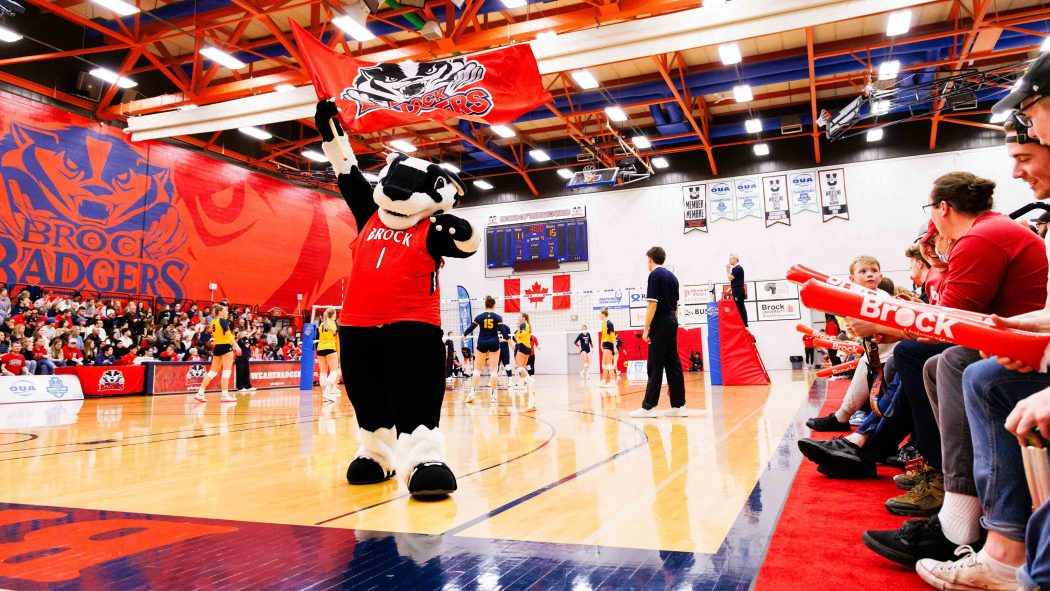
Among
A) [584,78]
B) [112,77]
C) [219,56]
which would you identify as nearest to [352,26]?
[219,56]

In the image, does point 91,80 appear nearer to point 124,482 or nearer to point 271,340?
point 271,340

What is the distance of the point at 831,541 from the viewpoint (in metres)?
1.94

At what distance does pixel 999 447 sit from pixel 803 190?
19.4 meters

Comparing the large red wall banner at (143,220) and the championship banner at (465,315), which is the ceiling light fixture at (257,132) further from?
the championship banner at (465,315)

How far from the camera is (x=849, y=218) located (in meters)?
18.5

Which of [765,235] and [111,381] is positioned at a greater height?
[765,235]

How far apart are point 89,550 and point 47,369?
12010mm

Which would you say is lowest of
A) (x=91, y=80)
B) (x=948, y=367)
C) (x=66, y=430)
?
(x=66, y=430)

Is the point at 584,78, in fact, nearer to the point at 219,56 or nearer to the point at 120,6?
the point at 219,56

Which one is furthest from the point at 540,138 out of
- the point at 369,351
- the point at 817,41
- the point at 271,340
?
the point at 369,351

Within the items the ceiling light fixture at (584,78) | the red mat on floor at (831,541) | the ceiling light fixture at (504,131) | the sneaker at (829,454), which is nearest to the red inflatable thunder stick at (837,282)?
the red mat on floor at (831,541)

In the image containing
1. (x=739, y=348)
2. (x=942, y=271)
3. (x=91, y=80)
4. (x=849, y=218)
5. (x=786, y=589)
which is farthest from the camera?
(x=849, y=218)

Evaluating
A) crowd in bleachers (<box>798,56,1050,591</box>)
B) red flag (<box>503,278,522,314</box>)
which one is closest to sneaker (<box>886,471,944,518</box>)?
crowd in bleachers (<box>798,56,1050,591</box>)

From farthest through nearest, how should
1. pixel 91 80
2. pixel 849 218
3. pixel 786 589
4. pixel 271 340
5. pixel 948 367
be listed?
1. pixel 849 218
2. pixel 271 340
3. pixel 91 80
4. pixel 948 367
5. pixel 786 589
